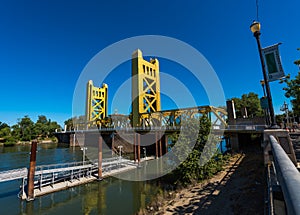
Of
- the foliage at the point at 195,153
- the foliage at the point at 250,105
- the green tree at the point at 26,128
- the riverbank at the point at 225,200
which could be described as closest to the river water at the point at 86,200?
the foliage at the point at 195,153

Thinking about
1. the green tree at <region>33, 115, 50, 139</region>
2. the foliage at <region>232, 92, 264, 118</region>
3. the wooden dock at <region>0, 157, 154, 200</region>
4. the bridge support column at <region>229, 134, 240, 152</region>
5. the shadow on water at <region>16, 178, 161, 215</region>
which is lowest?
the shadow on water at <region>16, 178, 161, 215</region>

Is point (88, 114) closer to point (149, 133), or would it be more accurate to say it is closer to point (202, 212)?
point (149, 133)

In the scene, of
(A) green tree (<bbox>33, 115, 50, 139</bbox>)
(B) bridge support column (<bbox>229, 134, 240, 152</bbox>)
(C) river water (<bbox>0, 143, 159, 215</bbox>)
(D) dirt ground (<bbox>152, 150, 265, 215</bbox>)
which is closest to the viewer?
(D) dirt ground (<bbox>152, 150, 265, 215</bbox>)

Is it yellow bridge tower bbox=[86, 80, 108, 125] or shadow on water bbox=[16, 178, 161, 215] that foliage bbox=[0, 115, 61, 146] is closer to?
yellow bridge tower bbox=[86, 80, 108, 125]

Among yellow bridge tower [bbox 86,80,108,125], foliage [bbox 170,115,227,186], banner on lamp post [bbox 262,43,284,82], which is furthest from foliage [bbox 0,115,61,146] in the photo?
banner on lamp post [bbox 262,43,284,82]

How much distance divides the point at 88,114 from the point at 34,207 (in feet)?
155

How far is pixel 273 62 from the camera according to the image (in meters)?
5.63

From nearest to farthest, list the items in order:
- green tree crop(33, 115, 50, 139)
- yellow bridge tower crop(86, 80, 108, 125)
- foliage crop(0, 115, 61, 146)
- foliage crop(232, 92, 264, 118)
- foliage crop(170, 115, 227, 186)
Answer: foliage crop(170, 115, 227, 186), foliage crop(232, 92, 264, 118), yellow bridge tower crop(86, 80, 108, 125), foliage crop(0, 115, 61, 146), green tree crop(33, 115, 50, 139)

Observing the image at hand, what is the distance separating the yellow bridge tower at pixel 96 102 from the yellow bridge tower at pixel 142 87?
84.8 feet

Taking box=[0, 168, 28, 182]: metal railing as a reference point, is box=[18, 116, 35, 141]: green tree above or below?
above

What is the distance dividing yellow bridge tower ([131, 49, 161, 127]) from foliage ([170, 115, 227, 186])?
18.5 meters

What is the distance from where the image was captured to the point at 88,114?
182 feet

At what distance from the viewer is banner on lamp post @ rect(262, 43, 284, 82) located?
5503 mm

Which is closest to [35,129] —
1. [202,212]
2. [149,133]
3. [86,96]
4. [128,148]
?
[86,96]
